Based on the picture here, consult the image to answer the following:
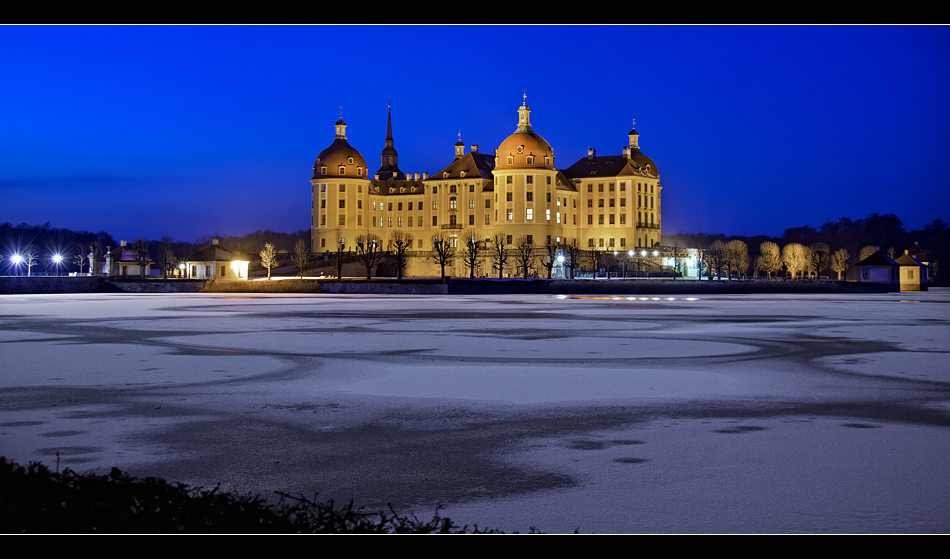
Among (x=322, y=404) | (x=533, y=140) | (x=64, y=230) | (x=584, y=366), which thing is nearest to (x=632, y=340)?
(x=584, y=366)

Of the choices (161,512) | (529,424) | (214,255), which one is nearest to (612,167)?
(214,255)

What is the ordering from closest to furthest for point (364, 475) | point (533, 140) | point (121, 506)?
point (121, 506) < point (364, 475) < point (533, 140)

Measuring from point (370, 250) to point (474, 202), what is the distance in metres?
17.5

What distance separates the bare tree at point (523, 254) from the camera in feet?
287

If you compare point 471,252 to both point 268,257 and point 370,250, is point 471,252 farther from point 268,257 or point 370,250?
point 268,257

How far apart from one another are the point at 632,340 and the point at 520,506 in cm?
1400

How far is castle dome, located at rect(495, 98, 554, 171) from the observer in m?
99.2

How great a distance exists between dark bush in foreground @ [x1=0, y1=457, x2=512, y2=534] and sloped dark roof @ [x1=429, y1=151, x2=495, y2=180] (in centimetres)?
10321

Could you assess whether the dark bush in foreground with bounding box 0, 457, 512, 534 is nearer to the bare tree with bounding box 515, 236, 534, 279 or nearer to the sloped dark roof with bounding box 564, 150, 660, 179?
the bare tree with bounding box 515, 236, 534, 279

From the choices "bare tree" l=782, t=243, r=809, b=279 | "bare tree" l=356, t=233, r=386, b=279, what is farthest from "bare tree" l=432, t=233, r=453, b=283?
"bare tree" l=782, t=243, r=809, b=279

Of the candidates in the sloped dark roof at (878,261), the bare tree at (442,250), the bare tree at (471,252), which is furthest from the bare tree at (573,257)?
the sloped dark roof at (878,261)
